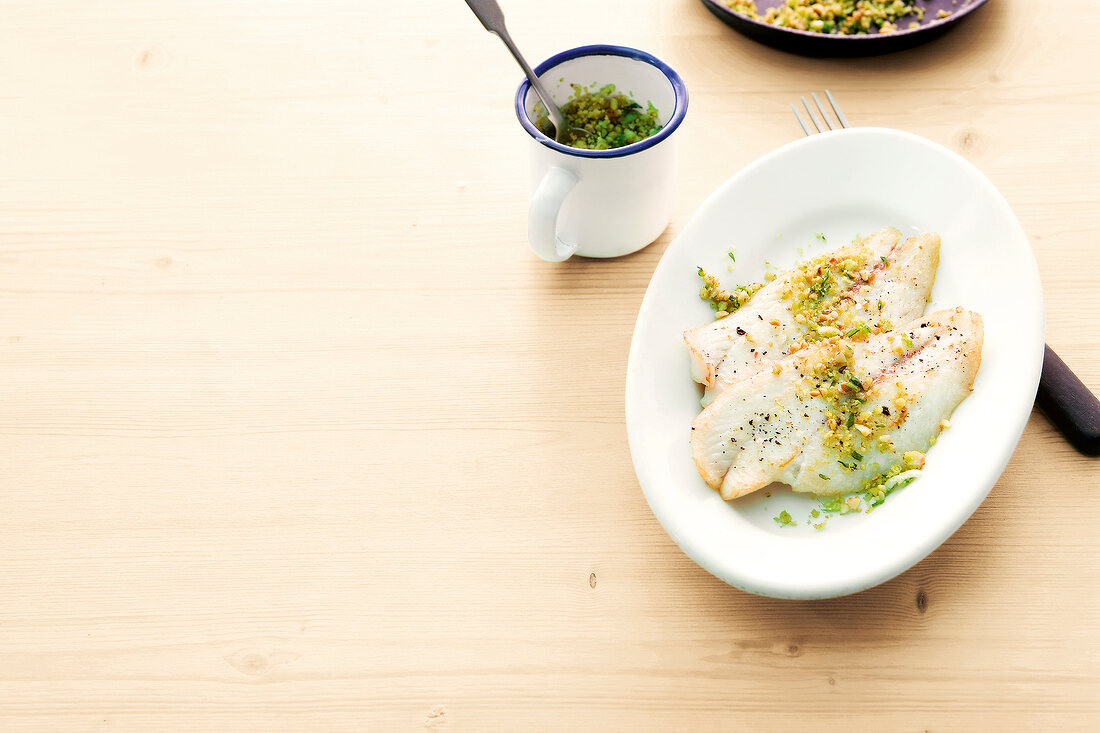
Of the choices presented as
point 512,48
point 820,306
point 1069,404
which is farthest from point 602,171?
point 1069,404

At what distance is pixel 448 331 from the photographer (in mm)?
1135

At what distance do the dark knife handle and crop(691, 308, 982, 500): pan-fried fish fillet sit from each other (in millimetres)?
115

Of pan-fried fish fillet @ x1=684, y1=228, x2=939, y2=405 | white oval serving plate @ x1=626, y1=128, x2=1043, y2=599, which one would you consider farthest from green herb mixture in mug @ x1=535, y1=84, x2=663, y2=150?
pan-fried fish fillet @ x1=684, y1=228, x2=939, y2=405

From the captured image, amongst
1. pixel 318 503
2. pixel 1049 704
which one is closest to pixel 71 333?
pixel 318 503

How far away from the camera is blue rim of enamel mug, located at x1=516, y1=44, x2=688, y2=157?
39.4 inches

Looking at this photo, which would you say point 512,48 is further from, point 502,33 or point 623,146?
point 623,146

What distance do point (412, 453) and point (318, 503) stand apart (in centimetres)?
12

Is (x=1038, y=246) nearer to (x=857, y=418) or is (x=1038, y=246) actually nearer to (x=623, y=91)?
(x=857, y=418)

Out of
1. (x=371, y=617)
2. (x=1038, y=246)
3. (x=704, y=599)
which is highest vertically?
(x=371, y=617)

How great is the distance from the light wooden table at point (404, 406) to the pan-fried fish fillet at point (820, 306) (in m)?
0.17

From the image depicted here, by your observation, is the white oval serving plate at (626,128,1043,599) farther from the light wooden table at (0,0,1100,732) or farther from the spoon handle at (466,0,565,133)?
the spoon handle at (466,0,565,133)

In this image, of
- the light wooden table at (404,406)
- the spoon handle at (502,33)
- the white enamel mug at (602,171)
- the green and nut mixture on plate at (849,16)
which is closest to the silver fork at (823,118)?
the light wooden table at (404,406)

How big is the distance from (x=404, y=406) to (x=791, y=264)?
0.50 m

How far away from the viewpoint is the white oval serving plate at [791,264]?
807 mm
